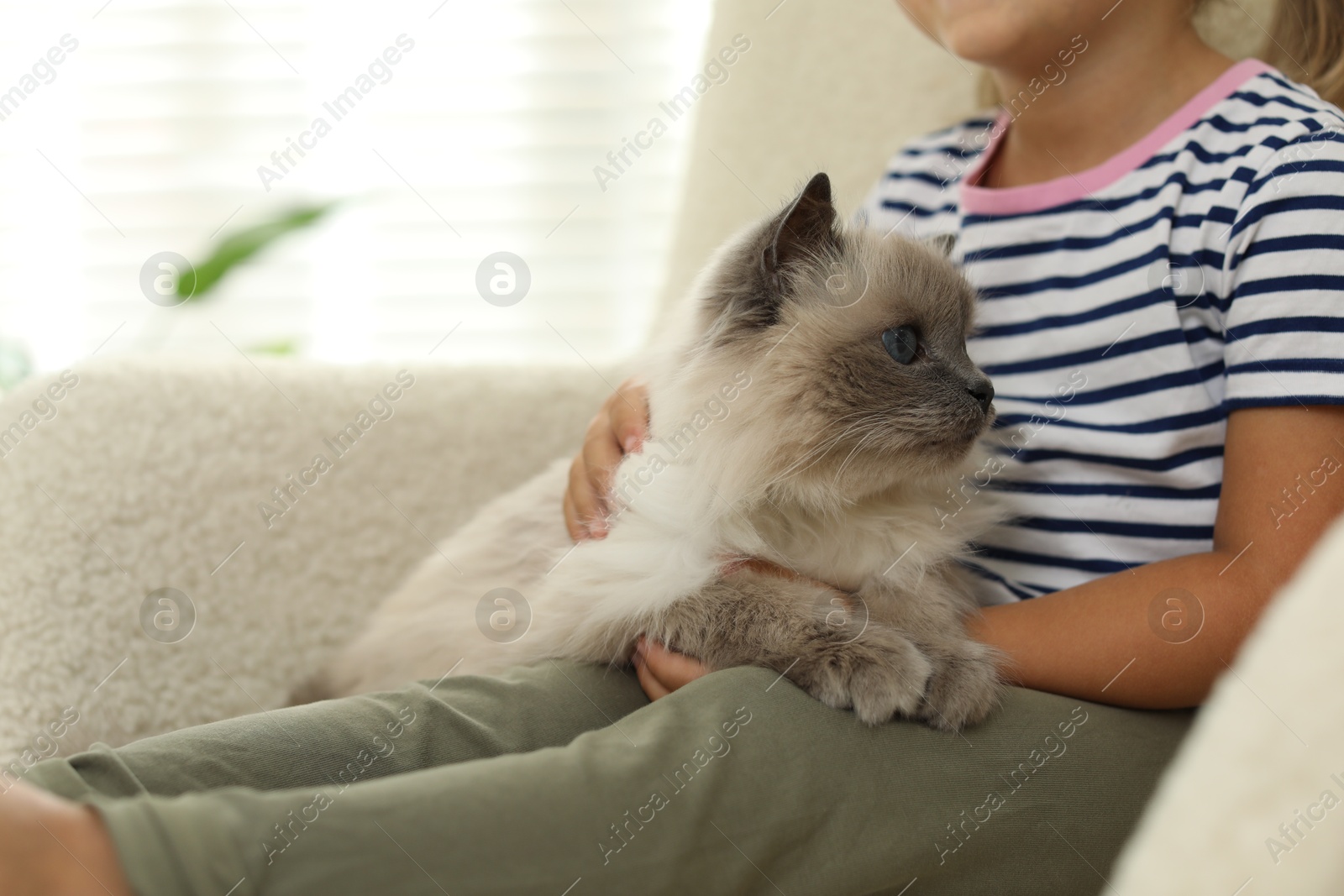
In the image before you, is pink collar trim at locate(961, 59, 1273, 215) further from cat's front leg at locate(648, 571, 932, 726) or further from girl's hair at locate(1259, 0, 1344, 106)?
cat's front leg at locate(648, 571, 932, 726)

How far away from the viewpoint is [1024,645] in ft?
3.83

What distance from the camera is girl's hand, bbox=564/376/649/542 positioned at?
4.27 feet

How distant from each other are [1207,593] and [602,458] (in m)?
0.78

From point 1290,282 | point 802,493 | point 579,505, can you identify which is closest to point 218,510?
point 579,505

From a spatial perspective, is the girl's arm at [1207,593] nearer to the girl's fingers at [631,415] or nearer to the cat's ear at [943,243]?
the cat's ear at [943,243]

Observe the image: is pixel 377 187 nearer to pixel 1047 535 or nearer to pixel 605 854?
pixel 1047 535

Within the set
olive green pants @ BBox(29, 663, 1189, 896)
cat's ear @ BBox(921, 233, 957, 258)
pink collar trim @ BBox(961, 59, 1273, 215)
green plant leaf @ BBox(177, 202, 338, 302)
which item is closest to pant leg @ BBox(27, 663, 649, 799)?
olive green pants @ BBox(29, 663, 1189, 896)

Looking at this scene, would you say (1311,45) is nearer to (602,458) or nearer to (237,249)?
(602,458)

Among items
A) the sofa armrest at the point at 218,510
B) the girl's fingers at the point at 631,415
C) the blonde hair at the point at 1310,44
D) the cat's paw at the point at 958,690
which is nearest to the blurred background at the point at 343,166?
the sofa armrest at the point at 218,510

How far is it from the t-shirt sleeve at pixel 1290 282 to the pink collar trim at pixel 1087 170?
0.61ft

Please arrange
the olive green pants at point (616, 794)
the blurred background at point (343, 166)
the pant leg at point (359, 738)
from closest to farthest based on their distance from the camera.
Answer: the olive green pants at point (616, 794) < the pant leg at point (359, 738) < the blurred background at point (343, 166)

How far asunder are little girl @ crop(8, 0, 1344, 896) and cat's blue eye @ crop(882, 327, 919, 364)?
25 centimetres

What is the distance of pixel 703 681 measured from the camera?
101cm

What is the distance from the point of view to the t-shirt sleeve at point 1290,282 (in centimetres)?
107
